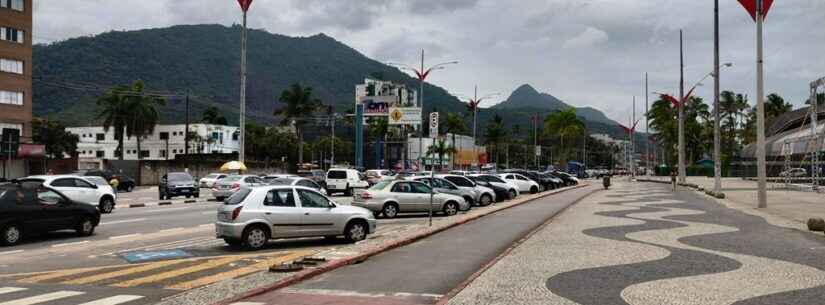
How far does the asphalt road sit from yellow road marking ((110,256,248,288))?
266 centimetres

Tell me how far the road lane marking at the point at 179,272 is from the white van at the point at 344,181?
27.6 m

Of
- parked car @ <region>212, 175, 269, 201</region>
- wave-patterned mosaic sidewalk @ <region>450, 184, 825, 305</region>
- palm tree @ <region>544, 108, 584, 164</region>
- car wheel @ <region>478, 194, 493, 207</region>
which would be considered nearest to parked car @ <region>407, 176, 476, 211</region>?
car wheel @ <region>478, 194, 493, 207</region>

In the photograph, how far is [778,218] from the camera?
25.4 metres

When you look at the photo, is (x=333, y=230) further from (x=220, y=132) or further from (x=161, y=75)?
(x=161, y=75)

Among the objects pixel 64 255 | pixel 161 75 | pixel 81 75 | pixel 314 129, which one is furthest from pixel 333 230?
pixel 161 75

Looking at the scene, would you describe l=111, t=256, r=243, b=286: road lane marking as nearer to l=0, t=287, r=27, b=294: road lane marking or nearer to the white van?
l=0, t=287, r=27, b=294: road lane marking

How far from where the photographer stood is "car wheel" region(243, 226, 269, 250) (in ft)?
53.1

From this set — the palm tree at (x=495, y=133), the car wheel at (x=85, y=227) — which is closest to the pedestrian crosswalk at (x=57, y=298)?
the car wheel at (x=85, y=227)

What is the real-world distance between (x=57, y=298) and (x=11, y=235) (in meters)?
8.25

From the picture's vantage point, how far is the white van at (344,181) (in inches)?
1682

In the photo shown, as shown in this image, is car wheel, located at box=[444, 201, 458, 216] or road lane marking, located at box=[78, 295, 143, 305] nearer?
road lane marking, located at box=[78, 295, 143, 305]

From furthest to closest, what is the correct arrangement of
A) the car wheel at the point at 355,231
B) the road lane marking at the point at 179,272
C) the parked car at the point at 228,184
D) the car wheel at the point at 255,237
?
the parked car at the point at 228,184
the car wheel at the point at 355,231
the car wheel at the point at 255,237
the road lane marking at the point at 179,272

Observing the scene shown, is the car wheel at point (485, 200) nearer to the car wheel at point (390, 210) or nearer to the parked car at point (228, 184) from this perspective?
the car wheel at point (390, 210)

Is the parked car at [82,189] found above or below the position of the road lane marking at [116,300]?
above
